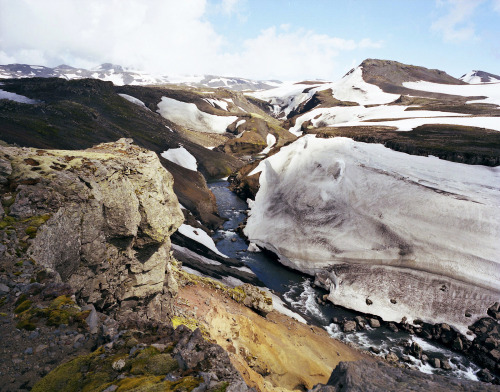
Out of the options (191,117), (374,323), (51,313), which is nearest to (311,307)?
(374,323)

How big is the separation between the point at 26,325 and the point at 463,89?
168884 mm

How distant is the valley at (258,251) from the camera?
7535mm

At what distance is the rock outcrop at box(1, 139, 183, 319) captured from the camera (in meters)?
9.57

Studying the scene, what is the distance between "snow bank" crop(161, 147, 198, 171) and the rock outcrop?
3919 centimetres

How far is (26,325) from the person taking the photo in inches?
239

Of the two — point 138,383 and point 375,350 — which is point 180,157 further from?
point 138,383

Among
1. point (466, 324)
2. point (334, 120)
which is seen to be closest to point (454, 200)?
point (466, 324)

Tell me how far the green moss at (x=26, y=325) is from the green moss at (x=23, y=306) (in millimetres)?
386

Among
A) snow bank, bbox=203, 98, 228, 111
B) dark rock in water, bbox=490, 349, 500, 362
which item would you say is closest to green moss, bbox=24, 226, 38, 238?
dark rock in water, bbox=490, 349, 500, 362

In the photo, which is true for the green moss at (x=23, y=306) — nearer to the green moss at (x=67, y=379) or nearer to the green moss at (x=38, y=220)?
the green moss at (x=67, y=379)

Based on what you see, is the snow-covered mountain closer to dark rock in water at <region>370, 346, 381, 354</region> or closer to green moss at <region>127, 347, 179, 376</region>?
dark rock in water at <region>370, 346, 381, 354</region>

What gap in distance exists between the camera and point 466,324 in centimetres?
2564

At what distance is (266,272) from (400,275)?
1494 cm

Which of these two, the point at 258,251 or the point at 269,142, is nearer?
the point at 258,251
